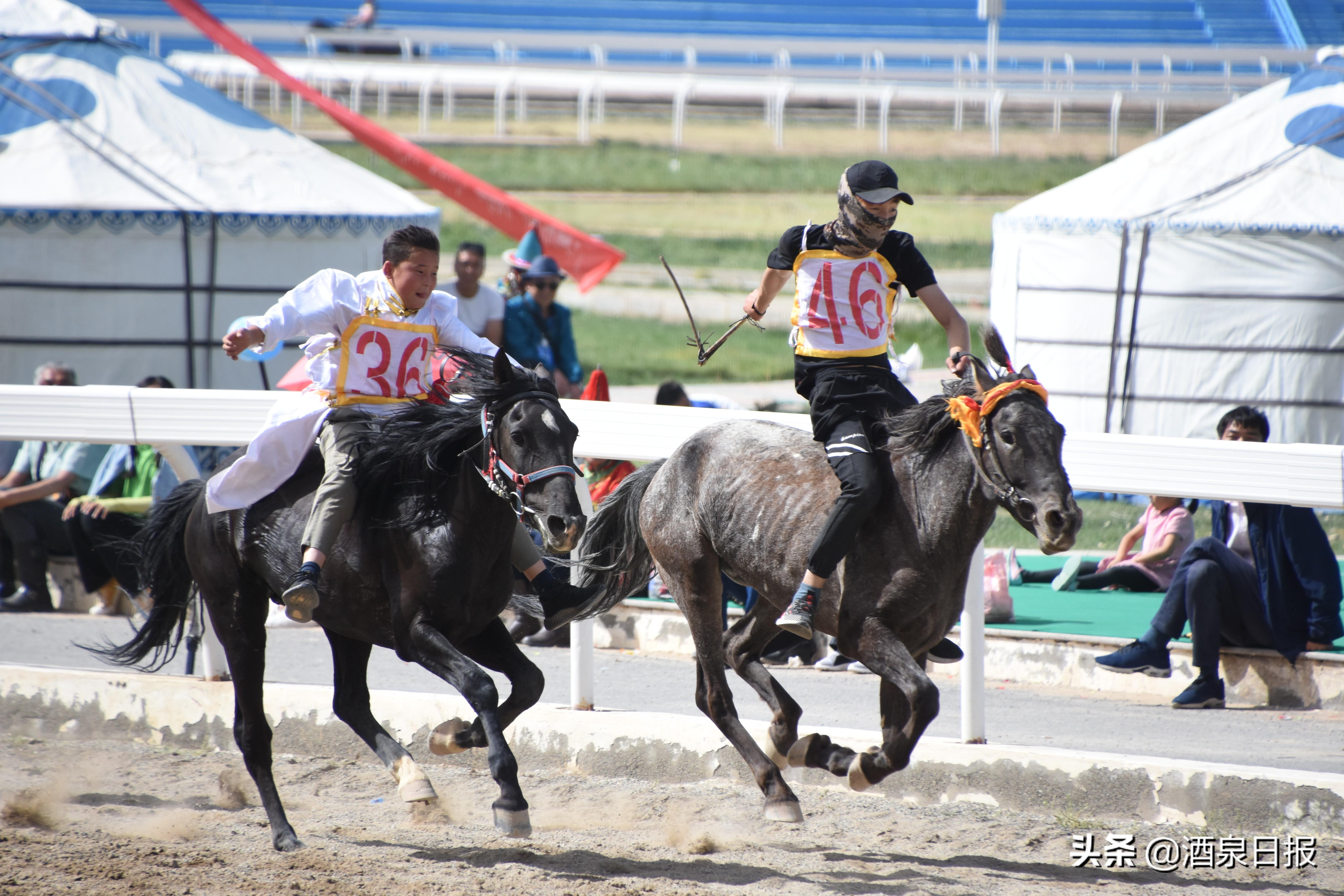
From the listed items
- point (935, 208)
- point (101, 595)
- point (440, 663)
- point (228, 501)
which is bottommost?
point (101, 595)

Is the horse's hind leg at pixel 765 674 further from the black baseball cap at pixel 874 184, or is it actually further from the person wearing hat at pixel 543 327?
the person wearing hat at pixel 543 327

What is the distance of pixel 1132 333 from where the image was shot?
43.4ft

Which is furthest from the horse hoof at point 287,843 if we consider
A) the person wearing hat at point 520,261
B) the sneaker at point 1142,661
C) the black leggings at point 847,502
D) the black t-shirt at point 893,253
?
the person wearing hat at point 520,261

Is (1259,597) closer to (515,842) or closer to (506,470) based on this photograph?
(515,842)

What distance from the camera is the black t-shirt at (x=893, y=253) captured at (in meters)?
5.21

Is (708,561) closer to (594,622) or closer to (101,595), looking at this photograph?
(594,622)

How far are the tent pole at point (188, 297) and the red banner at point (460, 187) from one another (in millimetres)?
2477

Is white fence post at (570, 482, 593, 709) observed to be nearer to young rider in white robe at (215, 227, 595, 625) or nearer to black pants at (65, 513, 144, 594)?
young rider in white robe at (215, 227, 595, 625)

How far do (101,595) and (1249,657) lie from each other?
656 centimetres

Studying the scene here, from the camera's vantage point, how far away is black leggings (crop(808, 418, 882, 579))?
488 centimetres

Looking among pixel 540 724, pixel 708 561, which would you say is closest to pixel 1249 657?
pixel 708 561

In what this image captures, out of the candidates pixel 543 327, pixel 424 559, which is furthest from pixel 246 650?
pixel 543 327

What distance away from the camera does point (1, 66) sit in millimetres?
14469

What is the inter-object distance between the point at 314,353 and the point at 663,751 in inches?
82.3
